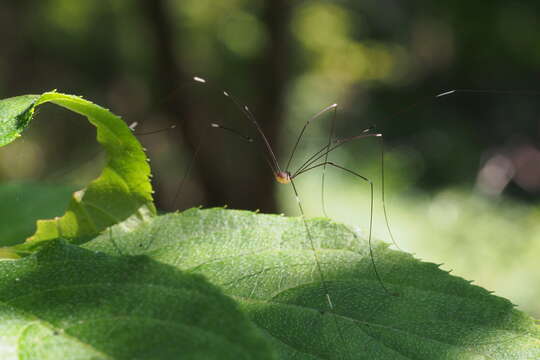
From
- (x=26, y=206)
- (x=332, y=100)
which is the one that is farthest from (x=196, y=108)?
(x=332, y=100)

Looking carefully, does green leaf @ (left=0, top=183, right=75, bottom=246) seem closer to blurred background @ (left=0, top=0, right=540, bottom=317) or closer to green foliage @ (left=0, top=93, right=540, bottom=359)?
green foliage @ (left=0, top=93, right=540, bottom=359)

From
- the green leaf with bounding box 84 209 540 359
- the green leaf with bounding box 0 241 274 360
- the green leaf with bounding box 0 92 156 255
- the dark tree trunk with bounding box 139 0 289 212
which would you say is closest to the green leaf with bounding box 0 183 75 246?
the green leaf with bounding box 0 92 156 255

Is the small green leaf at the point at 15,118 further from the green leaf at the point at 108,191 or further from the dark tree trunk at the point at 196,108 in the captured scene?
the dark tree trunk at the point at 196,108

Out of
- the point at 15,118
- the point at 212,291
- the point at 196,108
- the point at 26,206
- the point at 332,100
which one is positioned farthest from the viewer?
the point at 332,100

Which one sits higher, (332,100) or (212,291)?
(332,100)

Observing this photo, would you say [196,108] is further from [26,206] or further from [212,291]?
[212,291]

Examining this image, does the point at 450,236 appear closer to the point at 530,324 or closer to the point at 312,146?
the point at 312,146

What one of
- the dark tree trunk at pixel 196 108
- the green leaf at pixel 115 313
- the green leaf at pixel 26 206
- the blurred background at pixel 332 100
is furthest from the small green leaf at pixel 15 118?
the blurred background at pixel 332 100
